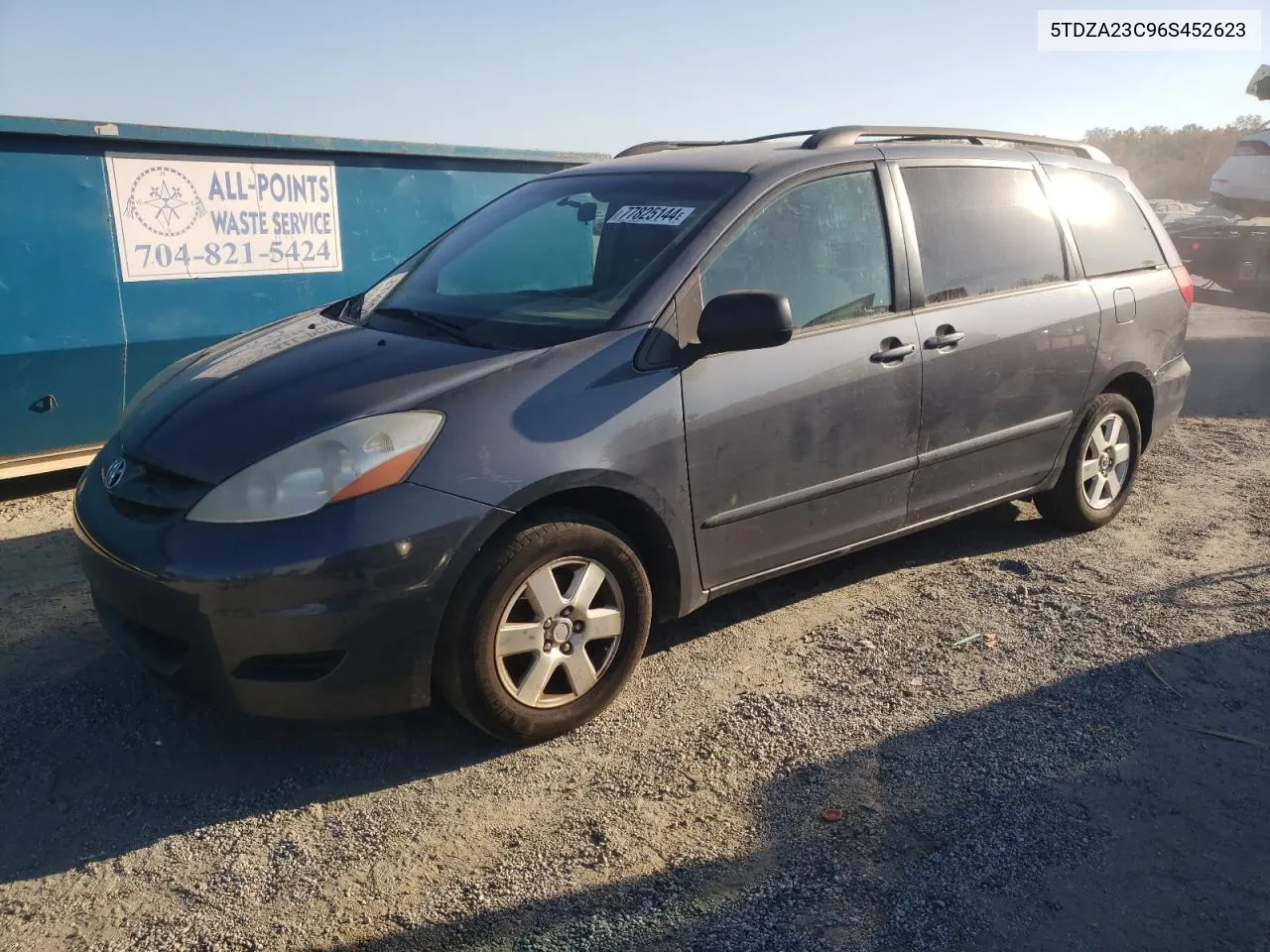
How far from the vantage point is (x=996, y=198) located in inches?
179

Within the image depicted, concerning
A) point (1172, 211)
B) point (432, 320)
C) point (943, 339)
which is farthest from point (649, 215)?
point (1172, 211)

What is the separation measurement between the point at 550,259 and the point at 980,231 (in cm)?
182

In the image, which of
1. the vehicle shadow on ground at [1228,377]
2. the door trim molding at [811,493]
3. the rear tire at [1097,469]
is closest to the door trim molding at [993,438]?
the door trim molding at [811,493]

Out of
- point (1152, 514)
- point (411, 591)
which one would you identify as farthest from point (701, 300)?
point (1152, 514)

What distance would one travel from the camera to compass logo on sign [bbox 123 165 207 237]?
5898mm

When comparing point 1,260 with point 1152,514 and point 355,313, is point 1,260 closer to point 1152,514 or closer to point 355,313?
point 355,313

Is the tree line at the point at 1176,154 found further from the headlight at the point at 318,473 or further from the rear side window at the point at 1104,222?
the headlight at the point at 318,473

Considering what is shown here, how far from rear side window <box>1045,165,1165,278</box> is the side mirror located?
223 cm

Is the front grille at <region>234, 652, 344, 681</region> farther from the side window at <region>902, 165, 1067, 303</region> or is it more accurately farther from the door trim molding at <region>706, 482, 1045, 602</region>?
the side window at <region>902, 165, 1067, 303</region>

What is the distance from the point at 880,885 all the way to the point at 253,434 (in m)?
2.09

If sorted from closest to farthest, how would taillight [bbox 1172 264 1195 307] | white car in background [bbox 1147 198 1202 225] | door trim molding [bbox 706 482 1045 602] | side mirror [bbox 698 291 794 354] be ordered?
side mirror [bbox 698 291 794 354] < door trim molding [bbox 706 482 1045 602] < taillight [bbox 1172 264 1195 307] < white car in background [bbox 1147 198 1202 225]

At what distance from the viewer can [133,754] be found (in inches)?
125

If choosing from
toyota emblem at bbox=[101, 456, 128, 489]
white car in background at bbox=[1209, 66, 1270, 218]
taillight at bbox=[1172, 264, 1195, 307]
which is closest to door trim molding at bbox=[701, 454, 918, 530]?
toyota emblem at bbox=[101, 456, 128, 489]

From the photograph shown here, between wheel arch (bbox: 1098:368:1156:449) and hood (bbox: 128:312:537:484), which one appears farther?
wheel arch (bbox: 1098:368:1156:449)
